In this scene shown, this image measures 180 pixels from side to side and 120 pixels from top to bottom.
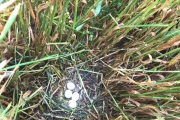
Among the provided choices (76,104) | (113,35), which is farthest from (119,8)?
(76,104)

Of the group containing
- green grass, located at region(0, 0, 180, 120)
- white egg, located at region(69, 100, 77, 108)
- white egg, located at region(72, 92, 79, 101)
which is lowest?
white egg, located at region(69, 100, 77, 108)

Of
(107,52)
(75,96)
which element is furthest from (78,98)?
(107,52)

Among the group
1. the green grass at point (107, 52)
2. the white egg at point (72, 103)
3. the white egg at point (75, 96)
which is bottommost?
the white egg at point (72, 103)

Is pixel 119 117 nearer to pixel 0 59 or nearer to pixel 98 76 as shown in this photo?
pixel 98 76

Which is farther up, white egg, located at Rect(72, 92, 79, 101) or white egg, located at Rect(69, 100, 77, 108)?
white egg, located at Rect(72, 92, 79, 101)

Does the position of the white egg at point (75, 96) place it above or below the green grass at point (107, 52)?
below

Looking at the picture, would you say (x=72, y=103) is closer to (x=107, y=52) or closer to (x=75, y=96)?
(x=75, y=96)
